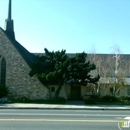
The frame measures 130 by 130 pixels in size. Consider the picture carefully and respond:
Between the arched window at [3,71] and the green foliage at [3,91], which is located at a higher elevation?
the arched window at [3,71]

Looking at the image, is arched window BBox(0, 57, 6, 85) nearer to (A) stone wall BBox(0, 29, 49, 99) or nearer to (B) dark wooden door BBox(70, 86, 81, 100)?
(A) stone wall BBox(0, 29, 49, 99)

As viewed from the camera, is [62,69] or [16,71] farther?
[16,71]

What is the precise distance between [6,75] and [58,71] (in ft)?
25.7

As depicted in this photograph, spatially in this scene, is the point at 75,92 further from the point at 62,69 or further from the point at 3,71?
the point at 3,71

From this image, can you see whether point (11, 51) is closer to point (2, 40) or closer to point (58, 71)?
point (2, 40)

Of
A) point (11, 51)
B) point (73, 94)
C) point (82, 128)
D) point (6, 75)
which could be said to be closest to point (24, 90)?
point (6, 75)

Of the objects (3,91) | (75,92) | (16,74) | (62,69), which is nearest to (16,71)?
(16,74)

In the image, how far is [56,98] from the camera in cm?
2950

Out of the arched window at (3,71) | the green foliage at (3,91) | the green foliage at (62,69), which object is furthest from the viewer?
the arched window at (3,71)

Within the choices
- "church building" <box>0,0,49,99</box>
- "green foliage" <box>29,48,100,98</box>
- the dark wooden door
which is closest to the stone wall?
"church building" <box>0,0,49,99</box>

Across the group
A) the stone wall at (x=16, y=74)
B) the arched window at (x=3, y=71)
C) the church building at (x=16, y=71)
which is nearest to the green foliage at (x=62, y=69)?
the church building at (x=16, y=71)

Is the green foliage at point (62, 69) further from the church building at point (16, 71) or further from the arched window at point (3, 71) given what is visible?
the arched window at point (3, 71)

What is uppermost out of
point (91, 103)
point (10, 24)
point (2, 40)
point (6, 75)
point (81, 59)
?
point (10, 24)

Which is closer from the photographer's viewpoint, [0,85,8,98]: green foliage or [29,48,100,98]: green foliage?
[29,48,100,98]: green foliage
